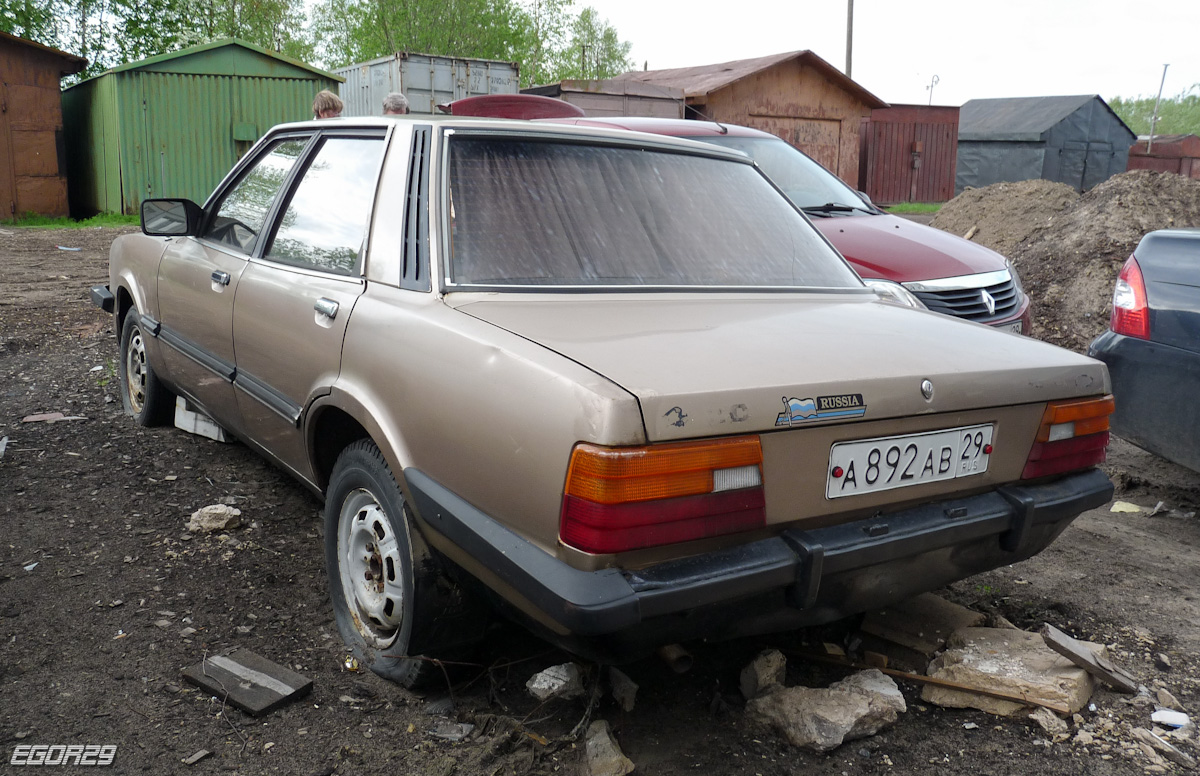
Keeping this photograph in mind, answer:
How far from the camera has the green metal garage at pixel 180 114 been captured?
17078mm

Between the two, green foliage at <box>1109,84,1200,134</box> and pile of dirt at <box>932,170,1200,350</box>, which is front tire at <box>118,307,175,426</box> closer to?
pile of dirt at <box>932,170,1200,350</box>

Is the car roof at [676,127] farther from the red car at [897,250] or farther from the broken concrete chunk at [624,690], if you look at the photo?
the broken concrete chunk at [624,690]

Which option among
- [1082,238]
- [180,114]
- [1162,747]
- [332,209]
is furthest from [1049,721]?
[180,114]

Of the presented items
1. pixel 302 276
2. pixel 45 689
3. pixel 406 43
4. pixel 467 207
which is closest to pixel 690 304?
pixel 467 207

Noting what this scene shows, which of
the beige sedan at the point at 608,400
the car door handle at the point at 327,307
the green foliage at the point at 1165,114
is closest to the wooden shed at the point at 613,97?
the beige sedan at the point at 608,400

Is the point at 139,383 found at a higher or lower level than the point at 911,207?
lower

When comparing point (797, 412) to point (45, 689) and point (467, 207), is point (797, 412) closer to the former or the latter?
point (467, 207)

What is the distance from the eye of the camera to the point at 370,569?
2650 mm

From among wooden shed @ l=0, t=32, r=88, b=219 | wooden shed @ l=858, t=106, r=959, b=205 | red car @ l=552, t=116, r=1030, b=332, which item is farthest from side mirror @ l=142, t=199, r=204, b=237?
wooden shed @ l=858, t=106, r=959, b=205

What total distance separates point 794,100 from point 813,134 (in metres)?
1.05

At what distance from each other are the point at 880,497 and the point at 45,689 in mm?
2287

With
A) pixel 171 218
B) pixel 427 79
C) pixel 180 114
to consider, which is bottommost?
pixel 171 218

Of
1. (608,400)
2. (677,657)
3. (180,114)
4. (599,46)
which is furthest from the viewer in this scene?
(599,46)

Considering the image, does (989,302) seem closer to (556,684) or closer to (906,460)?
(906,460)
